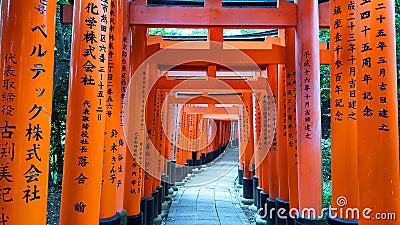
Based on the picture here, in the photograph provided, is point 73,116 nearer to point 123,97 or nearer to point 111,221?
point 111,221

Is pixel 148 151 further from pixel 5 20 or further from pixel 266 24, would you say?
pixel 5 20

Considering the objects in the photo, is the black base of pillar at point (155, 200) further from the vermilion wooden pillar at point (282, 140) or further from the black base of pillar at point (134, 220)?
the vermilion wooden pillar at point (282, 140)

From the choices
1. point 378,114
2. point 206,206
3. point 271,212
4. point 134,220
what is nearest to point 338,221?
point 378,114

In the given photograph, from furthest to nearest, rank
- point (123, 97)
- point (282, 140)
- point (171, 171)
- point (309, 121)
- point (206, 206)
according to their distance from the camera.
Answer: point (171, 171) < point (206, 206) < point (282, 140) < point (123, 97) < point (309, 121)

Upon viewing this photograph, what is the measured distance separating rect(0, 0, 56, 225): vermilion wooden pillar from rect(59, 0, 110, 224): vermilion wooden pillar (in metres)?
0.85

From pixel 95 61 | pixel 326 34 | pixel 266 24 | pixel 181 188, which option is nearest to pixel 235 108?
pixel 181 188

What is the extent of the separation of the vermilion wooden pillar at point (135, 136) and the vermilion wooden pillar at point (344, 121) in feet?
9.66

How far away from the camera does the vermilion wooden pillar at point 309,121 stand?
440cm

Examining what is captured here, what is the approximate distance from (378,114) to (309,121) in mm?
2145

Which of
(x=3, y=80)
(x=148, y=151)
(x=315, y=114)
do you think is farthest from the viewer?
(x=148, y=151)

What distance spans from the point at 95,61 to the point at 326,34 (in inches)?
311

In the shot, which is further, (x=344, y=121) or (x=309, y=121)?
(x=309, y=121)

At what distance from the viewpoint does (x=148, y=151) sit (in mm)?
7449

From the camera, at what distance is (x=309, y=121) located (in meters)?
4.45
